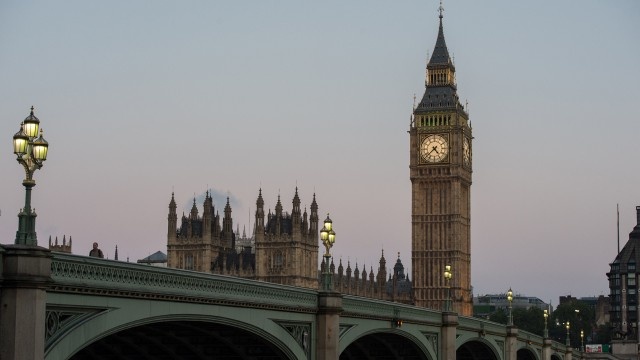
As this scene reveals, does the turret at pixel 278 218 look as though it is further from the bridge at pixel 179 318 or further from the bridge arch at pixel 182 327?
the bridge arch at pixel 182 327

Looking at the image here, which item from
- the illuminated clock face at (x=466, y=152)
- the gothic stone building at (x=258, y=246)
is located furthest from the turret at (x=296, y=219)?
the illuminated clock face at (x=466, y=152)

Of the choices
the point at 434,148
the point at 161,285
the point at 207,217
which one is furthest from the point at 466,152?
the point at 161,285

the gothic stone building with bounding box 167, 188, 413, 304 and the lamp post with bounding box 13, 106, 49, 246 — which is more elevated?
the gothic stone building with bounding box 167, 188, 413, 304

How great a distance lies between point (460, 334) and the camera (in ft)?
214

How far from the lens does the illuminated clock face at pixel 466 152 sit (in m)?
168

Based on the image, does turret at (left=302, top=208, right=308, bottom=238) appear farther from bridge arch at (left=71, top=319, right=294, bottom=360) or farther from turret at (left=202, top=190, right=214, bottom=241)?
bridge arch at (left=71, top=319, right=294, bottom=360)

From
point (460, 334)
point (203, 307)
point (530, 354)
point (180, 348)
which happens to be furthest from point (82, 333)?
point (530, 354)

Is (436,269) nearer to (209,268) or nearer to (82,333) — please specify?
(209,268)

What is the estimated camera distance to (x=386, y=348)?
5756cm

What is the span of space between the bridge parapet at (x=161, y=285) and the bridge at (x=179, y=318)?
28 millimetres

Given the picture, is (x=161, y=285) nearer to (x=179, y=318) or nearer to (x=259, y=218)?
(x=179, y=318)

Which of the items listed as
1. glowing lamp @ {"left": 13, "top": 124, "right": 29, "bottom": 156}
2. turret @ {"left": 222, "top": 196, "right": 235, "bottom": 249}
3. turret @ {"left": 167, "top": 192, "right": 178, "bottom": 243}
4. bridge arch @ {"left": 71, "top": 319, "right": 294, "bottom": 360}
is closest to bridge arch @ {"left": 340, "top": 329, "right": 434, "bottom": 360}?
bridge arch @ {"left": 71, "top": 319, "right": 294, "bottom": 360}

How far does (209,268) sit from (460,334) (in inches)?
3260

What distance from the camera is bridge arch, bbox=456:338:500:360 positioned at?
249 feet
